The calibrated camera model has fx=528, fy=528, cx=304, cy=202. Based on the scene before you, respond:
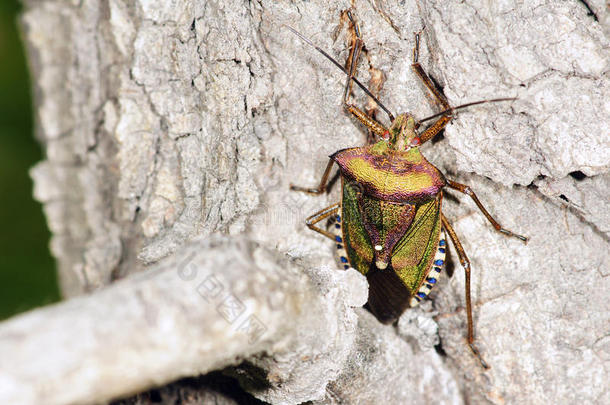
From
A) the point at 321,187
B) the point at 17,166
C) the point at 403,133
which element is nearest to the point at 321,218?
the point at 321,187

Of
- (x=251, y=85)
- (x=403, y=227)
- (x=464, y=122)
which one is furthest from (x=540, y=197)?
(x=251, y=85)

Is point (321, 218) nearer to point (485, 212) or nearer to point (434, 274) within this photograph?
point (434, 274)

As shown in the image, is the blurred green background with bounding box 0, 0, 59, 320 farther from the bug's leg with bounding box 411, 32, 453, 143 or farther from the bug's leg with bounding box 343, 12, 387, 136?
the bug's leg with bounding box 411, 32, 453, 143

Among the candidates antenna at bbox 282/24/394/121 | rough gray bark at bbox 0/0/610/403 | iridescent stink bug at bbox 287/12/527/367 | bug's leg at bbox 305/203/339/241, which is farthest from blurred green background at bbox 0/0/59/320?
antenna at bbox 282/24/394/121

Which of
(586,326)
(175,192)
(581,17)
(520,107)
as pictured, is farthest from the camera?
(175,192)

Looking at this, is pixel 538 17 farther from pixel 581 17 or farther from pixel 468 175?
pixel 468 175

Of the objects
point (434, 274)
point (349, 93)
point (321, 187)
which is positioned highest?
point (349, 93)
